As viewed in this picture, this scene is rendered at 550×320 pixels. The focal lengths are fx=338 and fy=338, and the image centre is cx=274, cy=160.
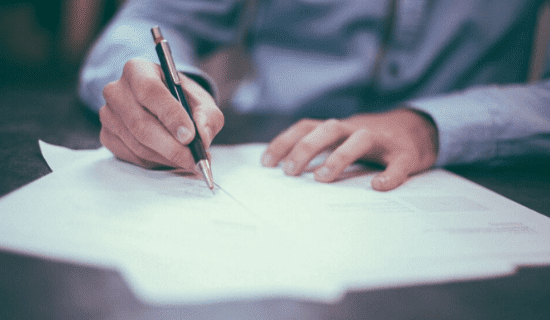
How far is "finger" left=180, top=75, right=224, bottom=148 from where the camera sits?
1.04 feet

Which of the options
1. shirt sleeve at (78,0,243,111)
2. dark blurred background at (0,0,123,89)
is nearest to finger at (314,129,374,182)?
shirt sleeve at (78,0,243,111)

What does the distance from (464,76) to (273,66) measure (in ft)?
1.32

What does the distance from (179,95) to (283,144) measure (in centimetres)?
13

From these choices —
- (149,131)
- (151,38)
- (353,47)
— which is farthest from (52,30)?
(149,131)

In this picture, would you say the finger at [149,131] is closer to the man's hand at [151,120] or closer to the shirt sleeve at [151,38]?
the man's hand at [151,120]

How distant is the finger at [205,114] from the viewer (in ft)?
1.04

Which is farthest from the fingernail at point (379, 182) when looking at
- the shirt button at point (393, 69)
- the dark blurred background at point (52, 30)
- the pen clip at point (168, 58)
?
the dark blurred background at point (52, 30)

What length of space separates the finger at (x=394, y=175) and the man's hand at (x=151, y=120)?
0.56 feet

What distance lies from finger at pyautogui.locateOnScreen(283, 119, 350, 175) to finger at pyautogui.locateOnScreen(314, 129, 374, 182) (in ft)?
0.07

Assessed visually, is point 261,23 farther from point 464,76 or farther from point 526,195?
point 526,195

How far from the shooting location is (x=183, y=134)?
301 mm

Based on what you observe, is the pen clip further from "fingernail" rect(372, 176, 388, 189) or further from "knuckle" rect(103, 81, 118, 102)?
"fingernail" rect(372, 176, 388, 189)

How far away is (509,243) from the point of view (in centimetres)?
24

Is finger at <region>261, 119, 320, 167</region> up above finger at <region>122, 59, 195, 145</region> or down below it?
below
